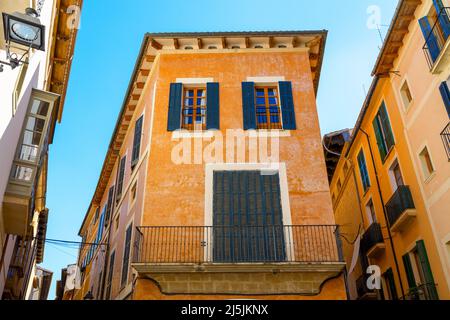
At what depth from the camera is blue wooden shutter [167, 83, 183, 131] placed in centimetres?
1417

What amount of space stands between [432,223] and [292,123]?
5.35m

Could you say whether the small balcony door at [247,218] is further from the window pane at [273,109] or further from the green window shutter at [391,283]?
the green window shutter at [391,283]

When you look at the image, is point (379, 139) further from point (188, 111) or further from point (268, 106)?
point (188, 111)

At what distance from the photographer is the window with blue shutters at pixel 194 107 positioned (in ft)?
46.5

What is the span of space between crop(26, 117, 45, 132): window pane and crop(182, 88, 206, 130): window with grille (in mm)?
4353

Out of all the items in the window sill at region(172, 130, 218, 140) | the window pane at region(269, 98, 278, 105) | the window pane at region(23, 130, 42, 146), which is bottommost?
the window pane at region(23, 130, 42, 146)

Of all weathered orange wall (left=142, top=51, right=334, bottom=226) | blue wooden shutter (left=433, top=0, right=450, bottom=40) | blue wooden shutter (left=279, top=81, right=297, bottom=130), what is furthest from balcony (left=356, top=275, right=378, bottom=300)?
blue wooden shutter (left=433, top=0, right=450, bottom=40)

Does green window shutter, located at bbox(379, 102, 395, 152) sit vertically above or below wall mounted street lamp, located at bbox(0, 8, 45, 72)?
above

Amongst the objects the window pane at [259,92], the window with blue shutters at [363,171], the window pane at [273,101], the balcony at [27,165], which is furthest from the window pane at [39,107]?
the window with blue shutters at [363,171]

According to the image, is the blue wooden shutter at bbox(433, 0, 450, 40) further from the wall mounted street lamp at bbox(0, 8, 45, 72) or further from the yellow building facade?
the wall mounted street lamp at bbox(0, 8, 45, 72)

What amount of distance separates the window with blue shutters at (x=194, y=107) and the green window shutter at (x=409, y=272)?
8040 millimetres

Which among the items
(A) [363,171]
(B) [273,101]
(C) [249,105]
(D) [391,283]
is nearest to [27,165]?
(C) [249,105]

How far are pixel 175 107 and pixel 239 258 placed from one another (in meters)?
5.68

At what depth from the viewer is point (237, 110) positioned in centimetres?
1446
